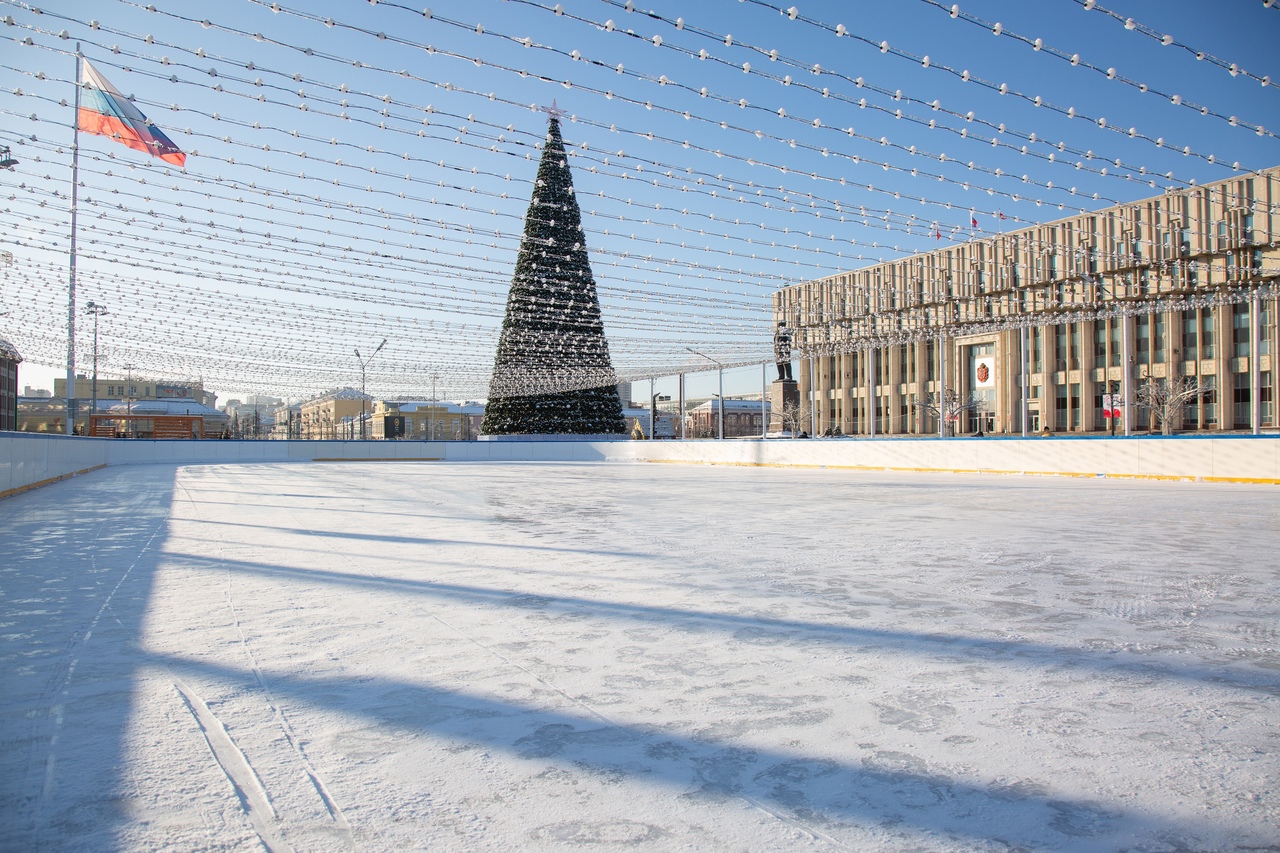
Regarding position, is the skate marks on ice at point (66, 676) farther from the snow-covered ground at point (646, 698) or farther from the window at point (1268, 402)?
the window at point (1268, 402)

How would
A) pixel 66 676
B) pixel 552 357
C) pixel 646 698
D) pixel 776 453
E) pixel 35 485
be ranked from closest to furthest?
1. pixel 646 698
2. pixel 66 676
3. pixel 35 485
4. pixel 776 453
5. pixel 552 357

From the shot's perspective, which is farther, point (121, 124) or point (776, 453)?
point (776, 453)

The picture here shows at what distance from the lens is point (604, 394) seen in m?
34.4

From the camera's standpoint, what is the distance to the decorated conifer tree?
2817 cm

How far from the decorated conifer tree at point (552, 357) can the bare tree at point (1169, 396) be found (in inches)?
941

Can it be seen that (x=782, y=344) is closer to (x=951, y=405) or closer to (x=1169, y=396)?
(x=1169, y=396)

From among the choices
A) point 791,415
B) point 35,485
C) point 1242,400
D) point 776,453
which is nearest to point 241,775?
point 35,485

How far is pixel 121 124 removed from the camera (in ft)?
30.8

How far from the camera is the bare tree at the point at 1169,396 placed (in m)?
34.4

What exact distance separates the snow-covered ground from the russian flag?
530 cm

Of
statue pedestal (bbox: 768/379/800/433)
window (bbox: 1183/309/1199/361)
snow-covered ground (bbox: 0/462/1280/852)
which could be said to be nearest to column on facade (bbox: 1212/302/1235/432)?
window (bbox: 1183/309/1199/361)

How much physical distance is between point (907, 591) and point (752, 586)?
35.1 inches

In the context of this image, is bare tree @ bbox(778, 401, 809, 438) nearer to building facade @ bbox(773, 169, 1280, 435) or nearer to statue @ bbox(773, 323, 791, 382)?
building facade @ bbox(773, 169, 1280, 435)

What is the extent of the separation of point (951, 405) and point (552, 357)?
79.8 ft
